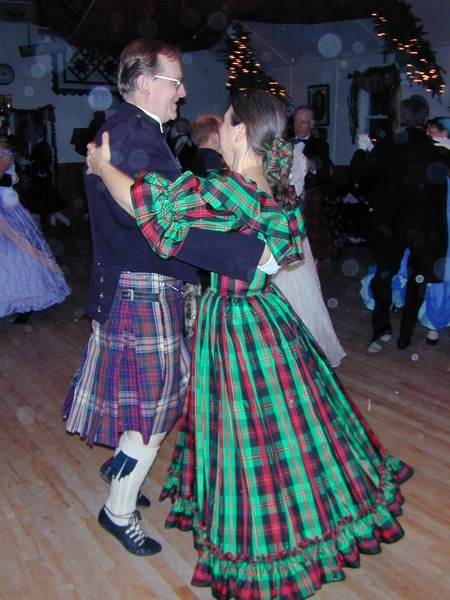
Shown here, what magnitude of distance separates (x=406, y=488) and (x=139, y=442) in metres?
1.17

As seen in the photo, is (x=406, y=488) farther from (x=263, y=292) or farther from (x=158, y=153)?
(x=158, y=153)

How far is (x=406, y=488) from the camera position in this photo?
2596mm

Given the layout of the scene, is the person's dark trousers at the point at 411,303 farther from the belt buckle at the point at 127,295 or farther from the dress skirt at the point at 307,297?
the belt buckle at the point at 127,295

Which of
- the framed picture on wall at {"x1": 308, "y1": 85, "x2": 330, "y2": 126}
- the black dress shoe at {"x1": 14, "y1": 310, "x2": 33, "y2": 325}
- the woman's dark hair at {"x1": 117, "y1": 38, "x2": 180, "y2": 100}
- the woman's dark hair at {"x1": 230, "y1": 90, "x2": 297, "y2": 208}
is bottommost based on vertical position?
the black dress shoe at {"x1": 14, "y1": 310, "x2": 33, "y2": 325}

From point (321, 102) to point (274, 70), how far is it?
1231 millimetres

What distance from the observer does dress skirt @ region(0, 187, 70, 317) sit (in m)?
4.76

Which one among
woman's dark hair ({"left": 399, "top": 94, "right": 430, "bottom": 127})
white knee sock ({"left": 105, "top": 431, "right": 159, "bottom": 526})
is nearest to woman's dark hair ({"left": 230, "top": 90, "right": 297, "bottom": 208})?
white knee sock ({"left": 105, "top": 431, "right": 159, "bottom": 526})

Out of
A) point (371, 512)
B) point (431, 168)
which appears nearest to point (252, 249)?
Result: point (371, 512)

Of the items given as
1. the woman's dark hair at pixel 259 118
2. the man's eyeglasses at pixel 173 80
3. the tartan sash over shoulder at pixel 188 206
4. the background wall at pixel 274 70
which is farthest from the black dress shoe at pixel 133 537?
the background wall at pixel 274 70

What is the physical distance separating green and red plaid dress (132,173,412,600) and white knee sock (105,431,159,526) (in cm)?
21

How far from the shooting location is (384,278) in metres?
4.12

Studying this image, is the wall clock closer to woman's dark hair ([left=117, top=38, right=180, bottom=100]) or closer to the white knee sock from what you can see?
woman's dark hair ([left=117, top=38, right=180, bottom=100])

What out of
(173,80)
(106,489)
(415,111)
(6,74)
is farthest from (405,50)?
(6,74)

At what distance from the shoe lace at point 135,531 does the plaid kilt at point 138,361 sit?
31cm
